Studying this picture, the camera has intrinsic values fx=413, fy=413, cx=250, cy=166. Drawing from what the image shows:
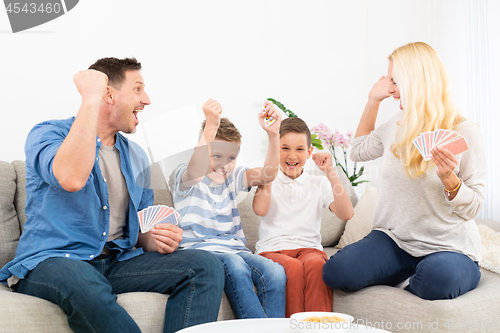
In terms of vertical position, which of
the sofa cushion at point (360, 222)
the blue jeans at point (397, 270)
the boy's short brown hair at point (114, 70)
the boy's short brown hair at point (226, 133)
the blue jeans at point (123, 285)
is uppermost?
the boy's short brown hair at point (114, 70)

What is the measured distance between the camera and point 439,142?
A: 1.50m

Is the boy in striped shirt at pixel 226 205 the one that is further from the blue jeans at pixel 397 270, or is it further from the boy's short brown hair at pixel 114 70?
the boy's short brown hair at pixel 114 70

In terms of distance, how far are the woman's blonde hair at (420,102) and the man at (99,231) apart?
858mm

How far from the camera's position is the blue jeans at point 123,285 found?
119 cm

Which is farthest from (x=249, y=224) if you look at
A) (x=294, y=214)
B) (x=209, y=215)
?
(x=209, y=215)

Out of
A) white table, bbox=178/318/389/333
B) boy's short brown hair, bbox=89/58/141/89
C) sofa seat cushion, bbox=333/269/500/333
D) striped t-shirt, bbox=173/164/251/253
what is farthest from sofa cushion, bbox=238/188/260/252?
white table, bbox=178/318/389/333

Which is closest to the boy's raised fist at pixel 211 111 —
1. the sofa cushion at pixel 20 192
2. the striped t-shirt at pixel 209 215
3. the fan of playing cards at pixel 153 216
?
the striped t-shirt at pixel 209 215

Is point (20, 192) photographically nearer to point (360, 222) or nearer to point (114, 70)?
point (114, 70)

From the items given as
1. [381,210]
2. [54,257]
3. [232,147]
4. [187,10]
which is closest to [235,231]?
[232,147]

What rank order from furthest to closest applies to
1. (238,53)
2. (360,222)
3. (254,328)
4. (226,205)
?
(238,53) → (360,222) → (226,205) → (254,328)

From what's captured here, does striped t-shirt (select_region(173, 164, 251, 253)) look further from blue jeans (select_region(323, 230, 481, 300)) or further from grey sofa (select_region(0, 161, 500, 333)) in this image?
blue jeans (select_region(323, 230, 481, 300))

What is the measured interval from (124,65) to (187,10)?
1.40m

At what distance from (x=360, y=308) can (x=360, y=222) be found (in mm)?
819

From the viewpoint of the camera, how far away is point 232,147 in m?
1.90
